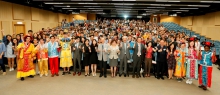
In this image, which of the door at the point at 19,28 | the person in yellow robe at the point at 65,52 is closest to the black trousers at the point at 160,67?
the person in yellow robe at the point at 65,52

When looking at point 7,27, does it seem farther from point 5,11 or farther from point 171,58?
point 171,58

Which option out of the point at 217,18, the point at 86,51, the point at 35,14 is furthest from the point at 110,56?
the point at 217,18

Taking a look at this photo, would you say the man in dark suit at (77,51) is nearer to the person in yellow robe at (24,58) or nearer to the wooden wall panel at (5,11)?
the person in yellow robe at (24,58)

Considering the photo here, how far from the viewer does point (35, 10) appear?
54.6 feet

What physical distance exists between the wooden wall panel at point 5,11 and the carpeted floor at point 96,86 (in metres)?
7.49

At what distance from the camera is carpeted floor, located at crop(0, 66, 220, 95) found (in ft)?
14.6

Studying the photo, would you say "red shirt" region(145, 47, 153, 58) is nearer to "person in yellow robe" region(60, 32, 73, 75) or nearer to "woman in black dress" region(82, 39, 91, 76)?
"woman in black dress" region(82, 39, 91, 76)

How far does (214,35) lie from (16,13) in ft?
60.7

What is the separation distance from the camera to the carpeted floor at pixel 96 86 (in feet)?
14.6

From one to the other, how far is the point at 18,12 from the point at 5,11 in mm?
1801

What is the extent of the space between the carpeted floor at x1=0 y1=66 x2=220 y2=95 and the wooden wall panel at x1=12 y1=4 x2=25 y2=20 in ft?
29.3

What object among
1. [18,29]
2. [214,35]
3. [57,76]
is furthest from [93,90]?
[214,35]

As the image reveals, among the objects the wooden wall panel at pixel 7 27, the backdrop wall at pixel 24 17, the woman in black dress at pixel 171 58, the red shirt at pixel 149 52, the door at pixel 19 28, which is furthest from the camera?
the door at pixel 19 28

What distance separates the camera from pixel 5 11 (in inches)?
463
